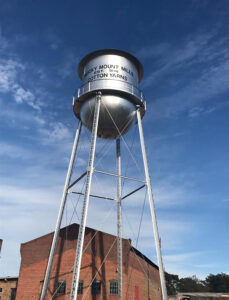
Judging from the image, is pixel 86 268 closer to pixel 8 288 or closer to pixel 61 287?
pixel 61 287

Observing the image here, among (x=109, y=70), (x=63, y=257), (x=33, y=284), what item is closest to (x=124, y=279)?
(x=63, y=257)

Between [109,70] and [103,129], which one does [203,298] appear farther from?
[109,70]

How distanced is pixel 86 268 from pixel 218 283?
4993cm

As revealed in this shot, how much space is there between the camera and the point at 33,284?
804 inches

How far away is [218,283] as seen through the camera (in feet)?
192

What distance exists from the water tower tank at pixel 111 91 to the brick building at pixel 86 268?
359 inches

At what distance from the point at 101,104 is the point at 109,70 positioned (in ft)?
6.84

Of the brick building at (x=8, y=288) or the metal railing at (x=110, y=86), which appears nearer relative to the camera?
the metal railing at (x=110, y=86)

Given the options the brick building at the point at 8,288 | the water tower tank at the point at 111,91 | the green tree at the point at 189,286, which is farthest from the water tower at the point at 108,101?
the green tree at the point at 189,286

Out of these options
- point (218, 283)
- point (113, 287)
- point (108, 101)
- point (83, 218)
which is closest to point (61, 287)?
point (113, 287)

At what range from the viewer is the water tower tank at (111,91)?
14641mm

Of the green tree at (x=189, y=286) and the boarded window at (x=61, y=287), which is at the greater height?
the green tree at (x=189, y=286)

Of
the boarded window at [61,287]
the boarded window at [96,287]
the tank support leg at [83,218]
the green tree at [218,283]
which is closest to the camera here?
the tank support leg at [83,218]

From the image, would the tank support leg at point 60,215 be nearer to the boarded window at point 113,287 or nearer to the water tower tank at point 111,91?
the water tower tank at point 111,91
